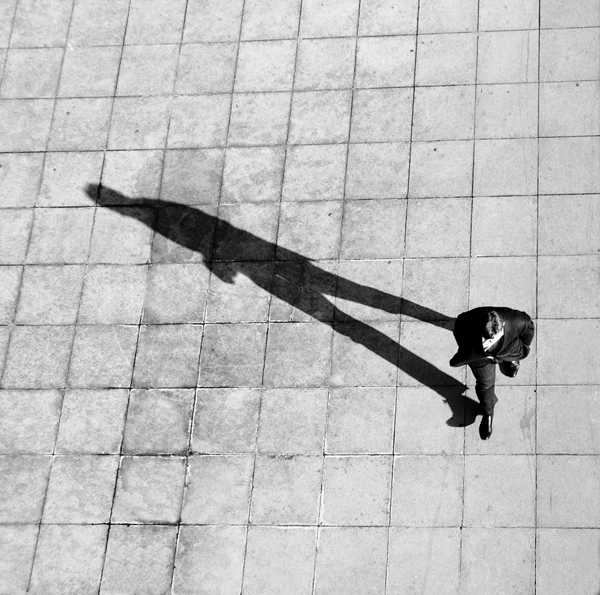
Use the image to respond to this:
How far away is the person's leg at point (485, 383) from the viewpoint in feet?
28.0

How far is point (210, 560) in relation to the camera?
9.15 m

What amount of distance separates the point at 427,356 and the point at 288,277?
167 centimetres

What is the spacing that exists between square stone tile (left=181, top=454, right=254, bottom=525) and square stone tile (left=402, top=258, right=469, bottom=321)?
223 centimetres

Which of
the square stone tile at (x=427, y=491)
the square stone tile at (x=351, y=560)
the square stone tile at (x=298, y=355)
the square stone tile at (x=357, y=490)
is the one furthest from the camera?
the square stone tile at (x=298, y=355)

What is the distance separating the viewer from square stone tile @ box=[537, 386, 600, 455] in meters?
9.02

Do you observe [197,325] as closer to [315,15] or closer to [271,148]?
[271,148]

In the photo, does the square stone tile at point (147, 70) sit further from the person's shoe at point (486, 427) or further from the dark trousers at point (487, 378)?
the person's shoe at point (486, 427)

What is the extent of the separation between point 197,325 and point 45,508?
7.67 feet

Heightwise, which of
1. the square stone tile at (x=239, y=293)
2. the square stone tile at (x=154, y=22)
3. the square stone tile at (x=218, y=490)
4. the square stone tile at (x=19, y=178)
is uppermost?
the square stone tile at (x=154, y=22)

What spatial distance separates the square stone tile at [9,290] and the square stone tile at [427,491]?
14.4ft

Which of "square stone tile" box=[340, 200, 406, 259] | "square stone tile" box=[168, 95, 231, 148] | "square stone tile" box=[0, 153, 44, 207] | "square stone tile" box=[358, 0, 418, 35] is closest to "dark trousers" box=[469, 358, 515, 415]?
"square stone tile" box=[340, 200, 406, 259]

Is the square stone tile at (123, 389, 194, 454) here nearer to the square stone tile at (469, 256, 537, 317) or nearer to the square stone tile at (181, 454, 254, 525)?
the square stone tile at (181, 454, 254, 525)

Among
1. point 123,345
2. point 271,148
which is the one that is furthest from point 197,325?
point 271,148

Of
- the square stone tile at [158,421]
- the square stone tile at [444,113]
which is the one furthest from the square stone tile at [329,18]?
the square stone tile at [158,421]
